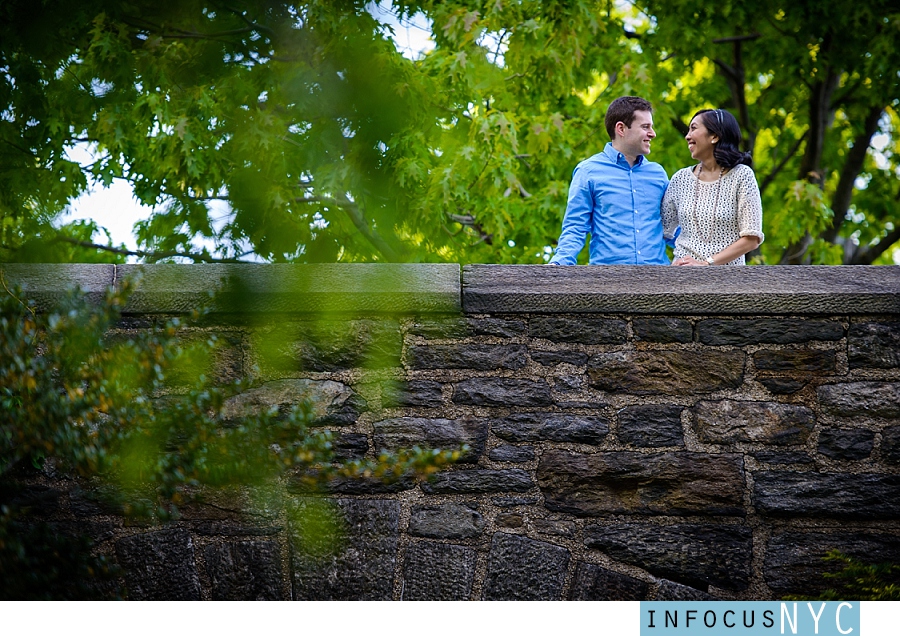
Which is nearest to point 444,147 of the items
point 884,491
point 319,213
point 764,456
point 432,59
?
point 319,213

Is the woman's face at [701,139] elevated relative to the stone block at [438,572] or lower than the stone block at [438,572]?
elevated

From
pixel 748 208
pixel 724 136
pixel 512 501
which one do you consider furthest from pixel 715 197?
pixel 512 501

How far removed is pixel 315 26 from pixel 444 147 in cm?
22

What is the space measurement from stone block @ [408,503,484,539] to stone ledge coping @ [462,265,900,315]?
66 cm

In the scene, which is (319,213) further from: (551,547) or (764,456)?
(764,456)

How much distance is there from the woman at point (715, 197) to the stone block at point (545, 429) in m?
0.74

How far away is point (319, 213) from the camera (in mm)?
1253

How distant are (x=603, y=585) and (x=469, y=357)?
864 millimetres

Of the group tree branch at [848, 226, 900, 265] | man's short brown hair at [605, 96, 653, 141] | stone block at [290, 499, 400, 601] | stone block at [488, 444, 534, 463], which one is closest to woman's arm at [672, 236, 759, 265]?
man's short brown hair at [605, 96, 653, 141]

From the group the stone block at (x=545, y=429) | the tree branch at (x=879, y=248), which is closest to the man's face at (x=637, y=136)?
the stone block at (x=545, y=429)

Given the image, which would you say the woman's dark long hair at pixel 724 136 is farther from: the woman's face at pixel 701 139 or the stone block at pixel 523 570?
the stone block at pixel 523 570

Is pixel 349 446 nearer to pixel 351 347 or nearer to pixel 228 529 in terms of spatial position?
pixel 351 347

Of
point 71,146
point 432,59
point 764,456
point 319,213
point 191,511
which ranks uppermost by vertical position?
point 432,59

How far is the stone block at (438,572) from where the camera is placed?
10.4 ft
